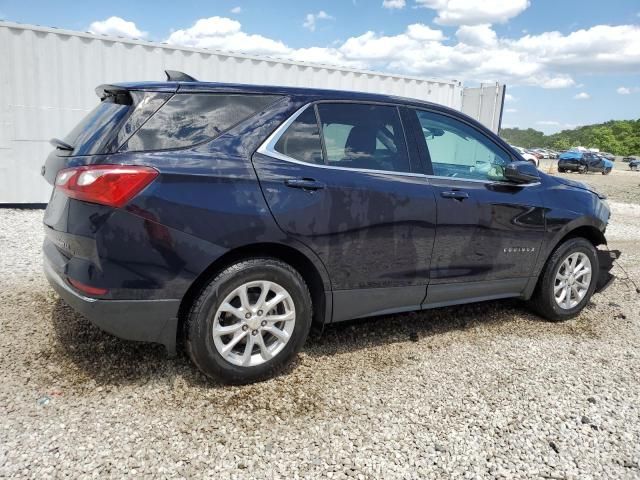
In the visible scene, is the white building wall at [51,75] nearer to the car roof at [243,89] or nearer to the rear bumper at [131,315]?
the car roof at [243,89]

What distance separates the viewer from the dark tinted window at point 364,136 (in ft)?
10.4

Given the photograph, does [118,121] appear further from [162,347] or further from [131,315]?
[162,347]

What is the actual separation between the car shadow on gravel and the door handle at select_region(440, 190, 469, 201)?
3.77 ft

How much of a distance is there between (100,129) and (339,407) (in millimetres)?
2062

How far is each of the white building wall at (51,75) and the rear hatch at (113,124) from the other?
6.79 metres

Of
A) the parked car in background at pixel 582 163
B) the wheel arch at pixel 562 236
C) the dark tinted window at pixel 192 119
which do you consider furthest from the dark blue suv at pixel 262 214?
the parked car in background at pixel 582 163

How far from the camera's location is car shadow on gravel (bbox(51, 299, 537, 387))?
3.05 m

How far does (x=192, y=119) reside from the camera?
2773mm

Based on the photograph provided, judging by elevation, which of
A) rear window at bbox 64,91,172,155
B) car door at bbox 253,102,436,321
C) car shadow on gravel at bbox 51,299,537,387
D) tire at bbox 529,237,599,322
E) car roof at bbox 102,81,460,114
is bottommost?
car shadow on gravel at bbox 51,299,537,387

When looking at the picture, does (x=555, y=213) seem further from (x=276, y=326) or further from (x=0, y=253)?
(x=0, y=253)

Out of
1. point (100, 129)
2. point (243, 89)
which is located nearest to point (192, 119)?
point (243, 89)

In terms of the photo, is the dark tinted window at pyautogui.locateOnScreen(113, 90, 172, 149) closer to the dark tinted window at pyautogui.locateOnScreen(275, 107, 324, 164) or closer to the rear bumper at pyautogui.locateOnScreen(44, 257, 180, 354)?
the dark tinted window at pyautogui.locateOnScreen(275, 107, 324, 164)

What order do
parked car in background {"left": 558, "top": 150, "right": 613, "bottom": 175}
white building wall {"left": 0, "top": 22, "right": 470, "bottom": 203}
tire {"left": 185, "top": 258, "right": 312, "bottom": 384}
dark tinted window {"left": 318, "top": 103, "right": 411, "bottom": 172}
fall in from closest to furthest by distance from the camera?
tire {"left": 185, "top": 258, "right": 312, "bottom": 384} → dark tinted window {"left": 318, "top": 103, "right": 411, "bottom": 172} → white building wall {"left": 0, "top": 22, "right": 470, "bottom": 203} → parked car in background {"left": 558, "top": 150, "right": 613, "bottom": 175}

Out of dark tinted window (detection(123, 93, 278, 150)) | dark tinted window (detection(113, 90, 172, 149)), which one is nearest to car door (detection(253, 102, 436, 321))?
dark tinted window (detection(123, 93, 278, 150))
